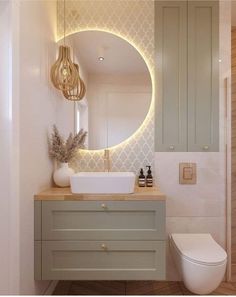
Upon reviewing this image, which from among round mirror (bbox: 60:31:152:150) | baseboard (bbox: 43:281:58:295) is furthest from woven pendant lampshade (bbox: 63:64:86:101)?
baseboard (bbox: 43:281:58:295)

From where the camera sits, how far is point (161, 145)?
233 cm

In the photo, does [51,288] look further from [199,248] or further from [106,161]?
[199,248]

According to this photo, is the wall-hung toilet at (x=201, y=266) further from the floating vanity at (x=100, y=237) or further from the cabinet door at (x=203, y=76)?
the cabinet door at (x=203, y=76)

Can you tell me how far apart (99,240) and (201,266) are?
73 cm

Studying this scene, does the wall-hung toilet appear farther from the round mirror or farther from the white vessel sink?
the round mirror

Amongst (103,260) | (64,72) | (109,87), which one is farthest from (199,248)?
(64,72)

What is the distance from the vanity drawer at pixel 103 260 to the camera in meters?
1.74

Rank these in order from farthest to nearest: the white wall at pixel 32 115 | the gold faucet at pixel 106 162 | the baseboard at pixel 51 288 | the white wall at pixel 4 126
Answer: the gold faucet at pixel 106 162, the baseboard at pixel 51 288, the white wall at pixel 32 115, the white wall at pixel 4 126

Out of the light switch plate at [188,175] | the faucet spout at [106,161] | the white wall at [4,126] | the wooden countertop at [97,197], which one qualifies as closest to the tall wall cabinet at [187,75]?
the light switch plate at [188,175]

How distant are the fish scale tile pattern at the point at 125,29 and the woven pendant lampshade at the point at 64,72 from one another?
0.33 metres

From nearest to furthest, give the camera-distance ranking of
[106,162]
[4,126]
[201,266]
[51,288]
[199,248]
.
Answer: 1. [4,126]
2. [201,266]
3. [199,248]
4. [51,288]
5. [106,162]

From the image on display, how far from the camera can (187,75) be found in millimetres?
2312

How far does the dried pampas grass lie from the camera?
214cm

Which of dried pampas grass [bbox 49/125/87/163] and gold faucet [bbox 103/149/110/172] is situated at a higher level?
dried pampas grass [bbox 49/125/87/163]
